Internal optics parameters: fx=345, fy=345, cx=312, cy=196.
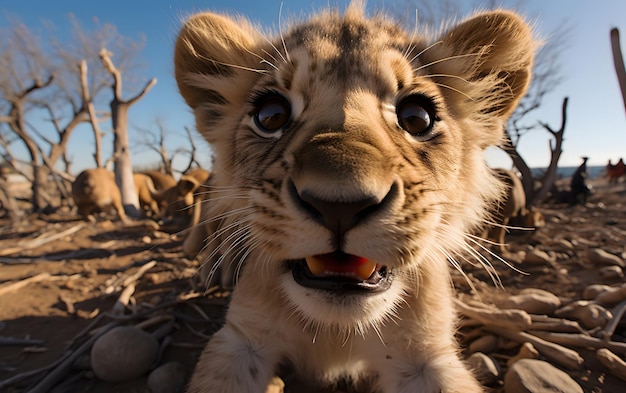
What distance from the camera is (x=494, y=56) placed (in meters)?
2.00

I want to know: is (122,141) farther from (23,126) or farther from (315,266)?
(315,266)

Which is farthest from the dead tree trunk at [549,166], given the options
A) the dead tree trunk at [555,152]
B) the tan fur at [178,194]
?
the tan fur at [178,194]

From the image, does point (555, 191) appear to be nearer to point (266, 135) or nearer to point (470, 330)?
point (470, 330)

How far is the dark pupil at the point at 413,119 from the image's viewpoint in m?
1.56

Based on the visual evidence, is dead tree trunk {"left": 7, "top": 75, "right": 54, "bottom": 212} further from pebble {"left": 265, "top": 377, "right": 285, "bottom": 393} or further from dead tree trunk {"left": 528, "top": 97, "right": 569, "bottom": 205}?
dead tree trunk {"left": 528, "top": 97, "right": 569, "bottom": 205}

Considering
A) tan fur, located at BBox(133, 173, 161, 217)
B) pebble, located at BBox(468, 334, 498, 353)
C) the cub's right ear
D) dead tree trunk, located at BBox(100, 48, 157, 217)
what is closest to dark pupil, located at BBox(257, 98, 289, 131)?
the cub's right ear

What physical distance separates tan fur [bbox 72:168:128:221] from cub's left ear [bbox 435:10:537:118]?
875cm

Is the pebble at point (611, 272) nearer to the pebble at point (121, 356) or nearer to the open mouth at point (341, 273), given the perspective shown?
the open mouth at point (341, 273)

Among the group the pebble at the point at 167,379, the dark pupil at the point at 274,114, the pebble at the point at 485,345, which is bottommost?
the pebble at the point at 167,379

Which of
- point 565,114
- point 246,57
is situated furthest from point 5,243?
point 565,114

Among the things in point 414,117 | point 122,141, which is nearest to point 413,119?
point 414,117

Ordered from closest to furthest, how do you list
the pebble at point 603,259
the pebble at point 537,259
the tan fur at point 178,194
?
the pebble at point 603,259 → the pebble at point 537,259 → the tan fur at point 178,194

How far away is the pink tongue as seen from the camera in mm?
1178

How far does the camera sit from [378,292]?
127 cm
